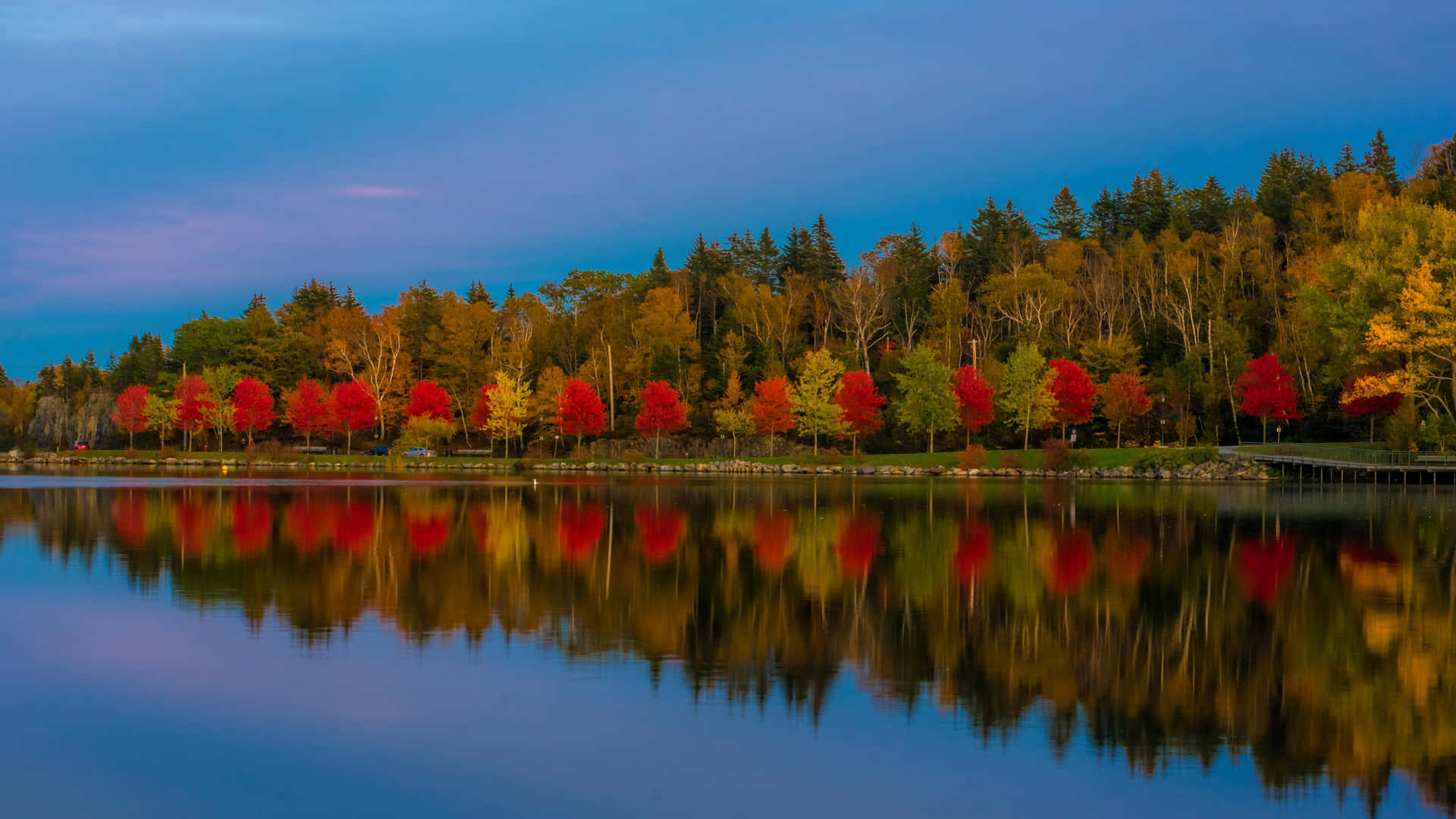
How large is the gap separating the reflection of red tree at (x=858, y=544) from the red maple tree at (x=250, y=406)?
3038 inches

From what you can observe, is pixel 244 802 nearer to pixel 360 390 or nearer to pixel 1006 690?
pixel 1006 690

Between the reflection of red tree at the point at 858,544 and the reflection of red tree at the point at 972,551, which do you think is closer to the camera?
the reflection of red tree at the point at 972,551

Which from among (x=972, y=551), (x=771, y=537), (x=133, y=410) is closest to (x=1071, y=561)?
(x=972, y=551)

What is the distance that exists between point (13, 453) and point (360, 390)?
3384cm

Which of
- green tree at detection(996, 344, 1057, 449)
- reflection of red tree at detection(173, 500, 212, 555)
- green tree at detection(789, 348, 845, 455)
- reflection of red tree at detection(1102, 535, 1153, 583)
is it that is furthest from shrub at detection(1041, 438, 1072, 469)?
reflection of red tree at detection(173, 500, 212, 555)

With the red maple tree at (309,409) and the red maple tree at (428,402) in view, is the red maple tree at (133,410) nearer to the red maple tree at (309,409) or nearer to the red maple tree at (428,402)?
the red maple tree at (309,409)

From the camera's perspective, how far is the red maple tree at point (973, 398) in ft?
245

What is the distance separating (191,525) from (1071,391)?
59060 millimetres

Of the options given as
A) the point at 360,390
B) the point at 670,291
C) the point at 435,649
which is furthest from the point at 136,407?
the point at 435,649

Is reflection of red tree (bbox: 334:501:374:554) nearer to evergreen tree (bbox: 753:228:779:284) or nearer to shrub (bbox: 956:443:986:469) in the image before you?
shrub (bbox: 956:443:986:469)

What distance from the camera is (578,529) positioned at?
30.2m

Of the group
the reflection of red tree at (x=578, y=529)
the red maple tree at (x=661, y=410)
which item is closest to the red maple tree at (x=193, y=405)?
the red maple tree at (x=661, y=410)

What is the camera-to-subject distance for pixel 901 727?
10.8 meters

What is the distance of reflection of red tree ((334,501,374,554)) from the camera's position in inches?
997
